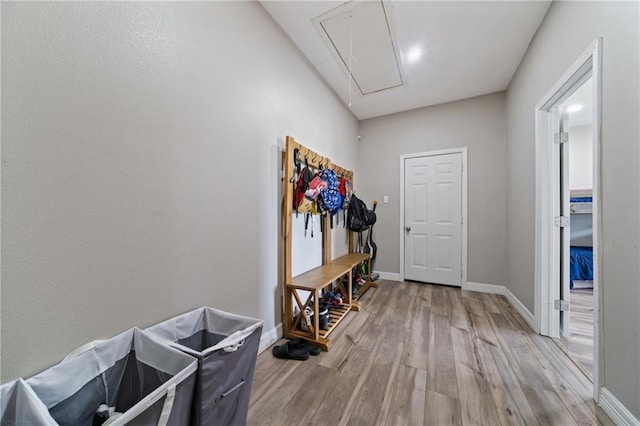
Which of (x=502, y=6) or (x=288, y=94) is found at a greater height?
(x=502, y=6)

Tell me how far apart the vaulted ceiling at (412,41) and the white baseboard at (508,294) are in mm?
2742

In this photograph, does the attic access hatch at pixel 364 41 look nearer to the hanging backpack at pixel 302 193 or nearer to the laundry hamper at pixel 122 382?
the hanging backpack at pixel 302 193

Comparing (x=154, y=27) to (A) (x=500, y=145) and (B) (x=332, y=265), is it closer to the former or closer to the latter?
(B) (x=332, y=265)

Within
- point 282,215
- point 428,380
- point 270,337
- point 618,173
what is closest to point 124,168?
point 282,215

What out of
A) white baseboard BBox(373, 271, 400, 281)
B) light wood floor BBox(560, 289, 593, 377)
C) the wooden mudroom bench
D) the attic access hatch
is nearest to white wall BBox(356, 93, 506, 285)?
white baseboard BBox(373, 271, 400, 281)

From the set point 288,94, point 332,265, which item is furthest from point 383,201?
point 288,94

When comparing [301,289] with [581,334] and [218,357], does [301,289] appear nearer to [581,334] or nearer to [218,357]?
[218,357]

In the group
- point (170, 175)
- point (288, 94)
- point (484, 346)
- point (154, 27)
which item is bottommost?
point (484, 346)

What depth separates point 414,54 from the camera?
2375 millimetres

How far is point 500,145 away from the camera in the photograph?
3.17 m

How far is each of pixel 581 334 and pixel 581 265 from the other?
1916mm

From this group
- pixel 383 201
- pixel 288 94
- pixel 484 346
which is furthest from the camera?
pixel 383 201

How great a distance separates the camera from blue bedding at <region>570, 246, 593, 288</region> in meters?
3.20

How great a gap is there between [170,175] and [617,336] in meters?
2.55
